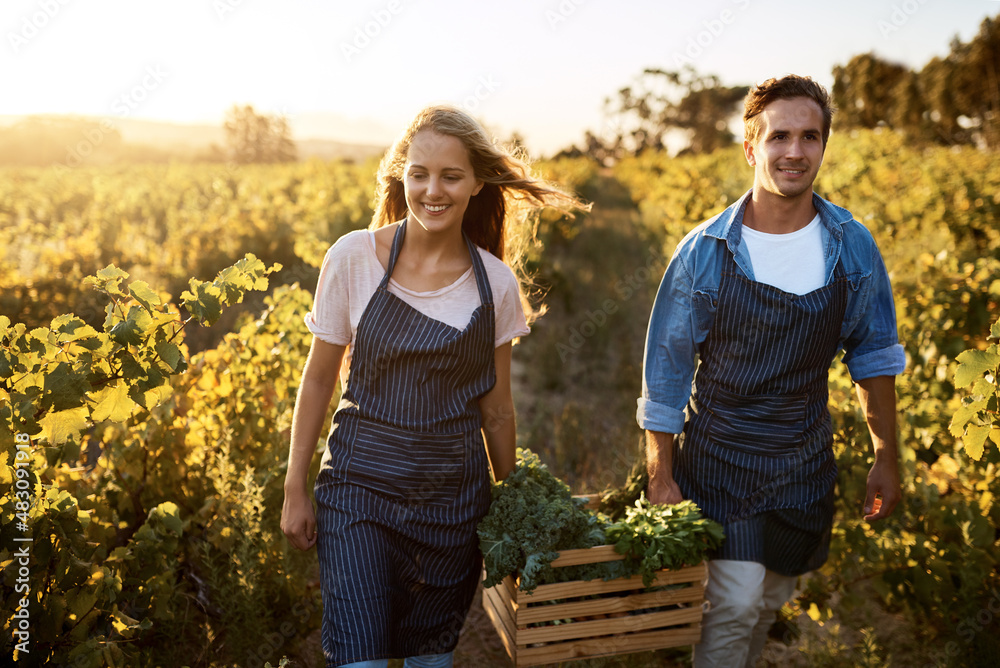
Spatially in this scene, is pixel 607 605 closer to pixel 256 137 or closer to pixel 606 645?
pixel 606 645

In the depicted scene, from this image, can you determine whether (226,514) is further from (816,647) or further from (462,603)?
(816,647)

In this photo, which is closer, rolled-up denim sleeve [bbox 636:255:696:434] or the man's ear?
rolled-up denim sleeve [bbox 636:255:696:434]

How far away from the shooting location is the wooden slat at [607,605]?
6.49 ft

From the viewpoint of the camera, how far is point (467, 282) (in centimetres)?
210

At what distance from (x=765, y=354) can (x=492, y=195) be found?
0.99 meters

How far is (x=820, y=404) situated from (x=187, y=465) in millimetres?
2500

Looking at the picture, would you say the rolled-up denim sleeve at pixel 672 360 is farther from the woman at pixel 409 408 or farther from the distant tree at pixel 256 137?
the distant tree at pixel 256 137

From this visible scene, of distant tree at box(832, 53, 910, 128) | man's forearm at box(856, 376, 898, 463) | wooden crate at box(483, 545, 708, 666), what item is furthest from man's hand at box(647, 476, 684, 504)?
distant tree at box(832, 53, 910, 128)

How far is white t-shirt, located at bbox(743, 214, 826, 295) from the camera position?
2141 mm

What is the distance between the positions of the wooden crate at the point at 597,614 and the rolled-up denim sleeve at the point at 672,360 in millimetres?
436

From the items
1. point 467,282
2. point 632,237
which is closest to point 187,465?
point 467,282

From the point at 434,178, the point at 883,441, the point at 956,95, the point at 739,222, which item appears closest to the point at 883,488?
the point at 883,441

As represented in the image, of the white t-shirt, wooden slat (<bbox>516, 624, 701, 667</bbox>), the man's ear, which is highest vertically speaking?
the man's ear

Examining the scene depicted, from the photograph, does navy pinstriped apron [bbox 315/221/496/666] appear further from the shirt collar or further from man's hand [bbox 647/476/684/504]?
the shirt collar
